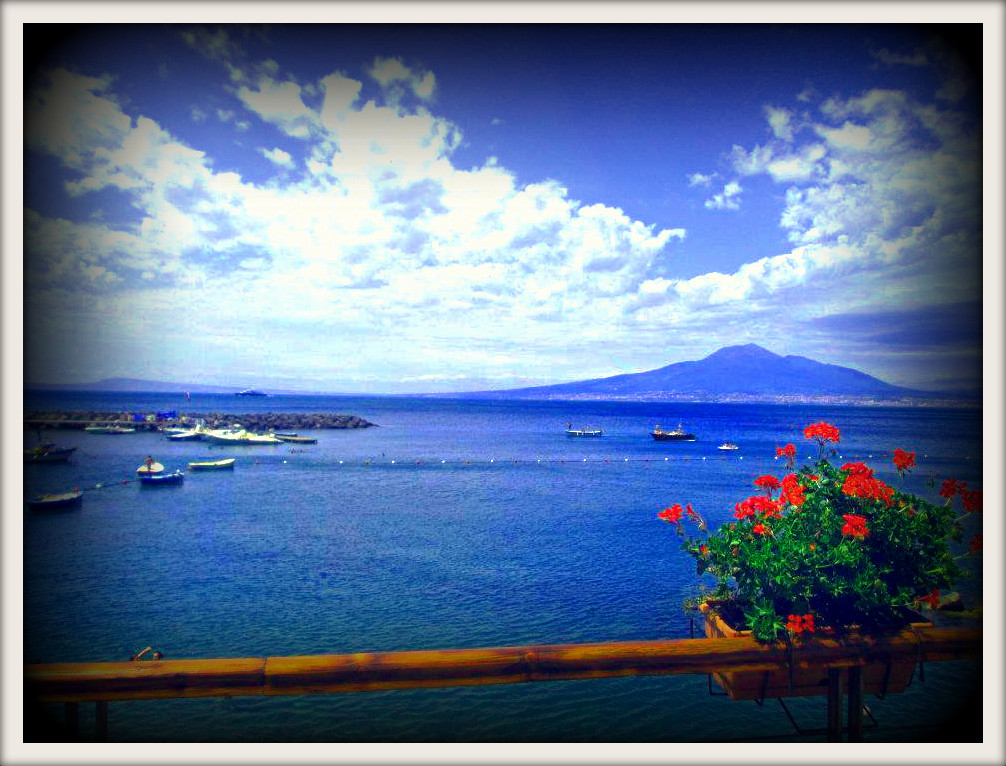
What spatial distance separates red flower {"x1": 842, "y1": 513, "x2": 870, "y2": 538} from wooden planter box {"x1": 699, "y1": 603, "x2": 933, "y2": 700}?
15.2 inches

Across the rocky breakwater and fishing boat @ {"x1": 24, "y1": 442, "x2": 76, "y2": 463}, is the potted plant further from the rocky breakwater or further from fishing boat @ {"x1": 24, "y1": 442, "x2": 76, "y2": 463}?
the rocky breakwater

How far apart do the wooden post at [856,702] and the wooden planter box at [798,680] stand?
0.12 feet

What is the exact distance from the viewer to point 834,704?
2379mm

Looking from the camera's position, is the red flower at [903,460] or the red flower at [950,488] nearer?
the red flower at [950,488]

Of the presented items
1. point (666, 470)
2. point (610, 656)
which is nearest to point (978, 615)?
point (610, 656)

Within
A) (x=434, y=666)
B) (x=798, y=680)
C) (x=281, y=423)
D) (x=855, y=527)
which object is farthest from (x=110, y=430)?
(x=855, y=527)

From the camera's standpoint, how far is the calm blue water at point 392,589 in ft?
15.4

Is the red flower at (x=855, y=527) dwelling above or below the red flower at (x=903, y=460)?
below

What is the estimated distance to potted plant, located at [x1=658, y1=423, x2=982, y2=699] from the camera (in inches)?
92.4

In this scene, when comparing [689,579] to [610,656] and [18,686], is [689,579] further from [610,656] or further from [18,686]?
[18,686]

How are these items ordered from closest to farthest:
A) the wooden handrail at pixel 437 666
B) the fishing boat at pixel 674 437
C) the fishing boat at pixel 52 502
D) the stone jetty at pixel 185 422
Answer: the wooden handrail at pixel 437 666 → the fishing boat at pixel 52 502 → the fishing boat at pixel 674 437 → the stone jetty at pixel 185 422

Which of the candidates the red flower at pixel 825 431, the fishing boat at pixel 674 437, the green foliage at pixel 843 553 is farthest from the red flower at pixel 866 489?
the fishing boat at pixel 674 437

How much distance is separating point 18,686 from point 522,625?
5644 millimetres

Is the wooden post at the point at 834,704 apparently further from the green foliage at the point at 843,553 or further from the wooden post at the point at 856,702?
the green foliage at the point at 843,553
